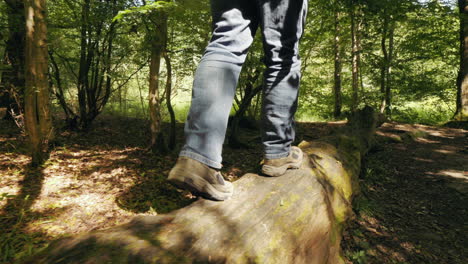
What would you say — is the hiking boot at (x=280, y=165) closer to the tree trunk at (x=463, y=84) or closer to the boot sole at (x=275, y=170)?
the boot sole at (x=275, y=170)

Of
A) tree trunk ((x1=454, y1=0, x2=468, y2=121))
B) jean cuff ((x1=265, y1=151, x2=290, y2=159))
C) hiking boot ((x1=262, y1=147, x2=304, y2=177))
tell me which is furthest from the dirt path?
tree trunk ((x1=454, y1=0, x2=468, y2=121))

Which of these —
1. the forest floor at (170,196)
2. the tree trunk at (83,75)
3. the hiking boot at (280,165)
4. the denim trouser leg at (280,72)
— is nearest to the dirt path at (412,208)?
the forest floor at (170,196)

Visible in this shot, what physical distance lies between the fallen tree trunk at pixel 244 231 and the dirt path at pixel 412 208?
1.46 feet

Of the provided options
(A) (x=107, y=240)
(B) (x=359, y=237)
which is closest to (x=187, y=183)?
(A) (x=107, y=240)

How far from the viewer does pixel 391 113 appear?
10.5 metres

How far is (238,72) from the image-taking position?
4.89 ft

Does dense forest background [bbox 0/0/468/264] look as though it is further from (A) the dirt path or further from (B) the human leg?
(B) the human leg

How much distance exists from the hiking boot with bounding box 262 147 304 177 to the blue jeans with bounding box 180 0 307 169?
0.12 feet

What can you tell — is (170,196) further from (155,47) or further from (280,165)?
(155,47)

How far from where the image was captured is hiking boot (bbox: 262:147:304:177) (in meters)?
1.73

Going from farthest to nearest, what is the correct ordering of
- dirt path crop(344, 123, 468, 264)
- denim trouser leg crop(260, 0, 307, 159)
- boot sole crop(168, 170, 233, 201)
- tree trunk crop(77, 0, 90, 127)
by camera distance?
tree trunk crop(77, 0, 90, 127)
dirt path crop(344, 123, 468, 264)
denim trouser leg crop(260, 0, 307, 159)
boot sole crop(168, 170, 233, 201)

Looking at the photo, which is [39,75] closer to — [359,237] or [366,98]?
[359,237]

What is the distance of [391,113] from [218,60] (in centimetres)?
1131

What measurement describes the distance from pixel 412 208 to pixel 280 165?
1894 millimetres
